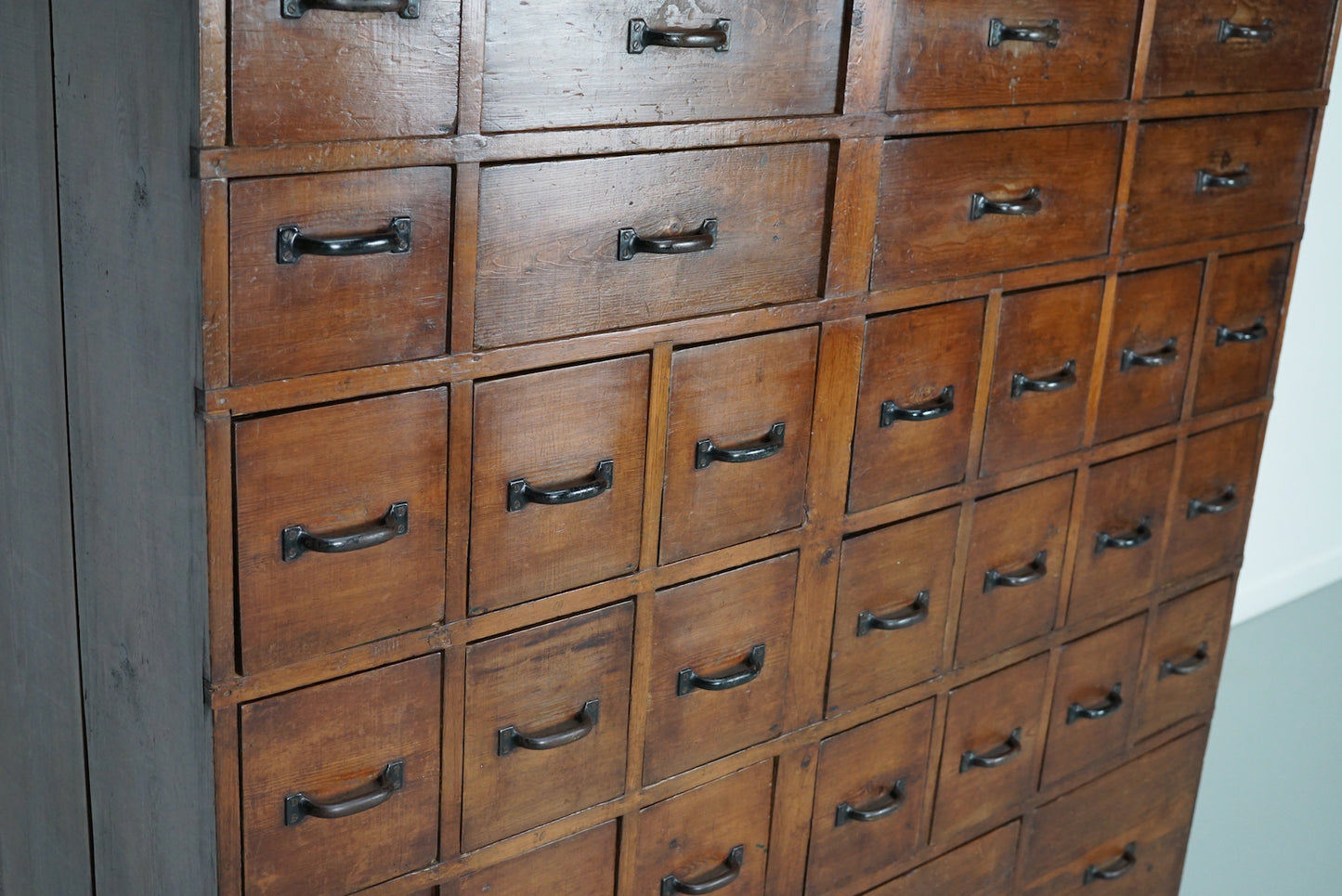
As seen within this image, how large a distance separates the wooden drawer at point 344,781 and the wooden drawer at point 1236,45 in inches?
51.6

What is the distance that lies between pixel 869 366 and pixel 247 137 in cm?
88

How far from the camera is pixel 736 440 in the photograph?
1.84m

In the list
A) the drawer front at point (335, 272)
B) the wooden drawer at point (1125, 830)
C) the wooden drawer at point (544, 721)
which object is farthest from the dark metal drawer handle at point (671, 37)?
the wooden drawer at point (1125, 830)

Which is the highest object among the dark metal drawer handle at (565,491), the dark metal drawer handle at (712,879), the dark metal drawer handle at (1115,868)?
the dark metal drawer handle at (565,491)

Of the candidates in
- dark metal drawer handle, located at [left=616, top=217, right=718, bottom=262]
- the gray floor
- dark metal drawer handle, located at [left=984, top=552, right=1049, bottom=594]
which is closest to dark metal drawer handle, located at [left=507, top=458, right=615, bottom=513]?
dark metal drawer handle, located at [left=616, top=217, right=718, bottom=262]

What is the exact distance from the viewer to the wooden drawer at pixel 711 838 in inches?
76.0

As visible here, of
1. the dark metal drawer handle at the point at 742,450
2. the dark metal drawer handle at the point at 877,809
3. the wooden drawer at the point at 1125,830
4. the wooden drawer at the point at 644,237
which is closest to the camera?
the wooden drawer at the point at 644,237

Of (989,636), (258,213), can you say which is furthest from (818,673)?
(258,213)

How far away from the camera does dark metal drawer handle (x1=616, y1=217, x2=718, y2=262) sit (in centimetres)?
165

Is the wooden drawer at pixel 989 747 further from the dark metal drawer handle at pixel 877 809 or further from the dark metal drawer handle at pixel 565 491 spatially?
the dark metal drawer handle at pixel 565 491

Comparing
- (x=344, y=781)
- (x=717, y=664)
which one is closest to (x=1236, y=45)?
(x=717, y=664)

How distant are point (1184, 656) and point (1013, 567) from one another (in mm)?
588

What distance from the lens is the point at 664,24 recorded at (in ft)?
5.27

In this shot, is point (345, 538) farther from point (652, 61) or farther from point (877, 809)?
A: point (877, 809)
